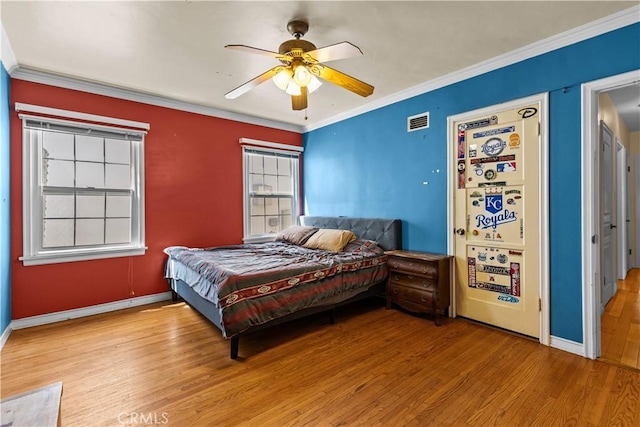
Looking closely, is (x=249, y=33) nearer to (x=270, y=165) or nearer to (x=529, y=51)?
(x=529, y=51)

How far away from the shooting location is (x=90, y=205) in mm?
3535

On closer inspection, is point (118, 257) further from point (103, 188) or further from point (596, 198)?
point (596, 198)

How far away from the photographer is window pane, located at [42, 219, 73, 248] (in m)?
3.27

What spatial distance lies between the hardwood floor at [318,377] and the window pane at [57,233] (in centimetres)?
90

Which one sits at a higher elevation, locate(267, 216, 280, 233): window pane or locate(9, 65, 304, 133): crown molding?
locate(9, 65, 304, 133): crown molding

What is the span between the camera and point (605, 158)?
3295 mm

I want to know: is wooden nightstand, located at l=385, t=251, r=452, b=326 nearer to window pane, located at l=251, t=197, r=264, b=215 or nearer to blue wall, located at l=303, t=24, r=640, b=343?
blue wall, located at l=303, t=24, r=640, b=343

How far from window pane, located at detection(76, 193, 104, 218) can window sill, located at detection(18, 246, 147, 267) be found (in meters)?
0.43

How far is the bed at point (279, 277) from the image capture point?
2477 mm

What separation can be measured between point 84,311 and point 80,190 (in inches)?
54.0

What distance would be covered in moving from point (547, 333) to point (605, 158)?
6.87ft

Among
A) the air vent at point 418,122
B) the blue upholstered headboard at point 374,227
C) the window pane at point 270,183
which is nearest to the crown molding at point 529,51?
the air vent at point 418,122

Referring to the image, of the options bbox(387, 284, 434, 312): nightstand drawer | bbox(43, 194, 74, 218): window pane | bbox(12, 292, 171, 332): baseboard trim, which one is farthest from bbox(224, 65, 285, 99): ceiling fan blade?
bbox(12, 292, 171, 332): baseboard trim

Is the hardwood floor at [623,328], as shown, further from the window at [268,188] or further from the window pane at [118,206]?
the window pane at [118,206]
